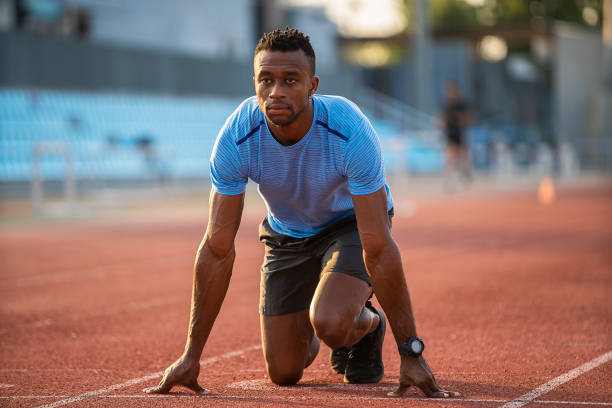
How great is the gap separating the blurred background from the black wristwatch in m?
14.3

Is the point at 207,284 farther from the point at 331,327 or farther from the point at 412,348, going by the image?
the point at 412,348

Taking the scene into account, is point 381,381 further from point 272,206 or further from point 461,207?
point 461,207

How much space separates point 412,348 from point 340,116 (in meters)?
1.15

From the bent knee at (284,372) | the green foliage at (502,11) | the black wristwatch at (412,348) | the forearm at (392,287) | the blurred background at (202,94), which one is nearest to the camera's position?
the black wristwatch at (412,348)

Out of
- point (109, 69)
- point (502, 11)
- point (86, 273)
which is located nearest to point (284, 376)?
point (86, 273)

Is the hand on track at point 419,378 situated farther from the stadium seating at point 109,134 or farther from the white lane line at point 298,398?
the stadium seating at point 109,134

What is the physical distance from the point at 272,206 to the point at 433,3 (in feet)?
288

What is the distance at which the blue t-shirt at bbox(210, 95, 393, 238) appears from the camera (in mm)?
4574

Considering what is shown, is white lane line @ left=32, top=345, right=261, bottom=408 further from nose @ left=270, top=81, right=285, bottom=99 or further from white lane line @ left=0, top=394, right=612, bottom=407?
nose @ left=270, top=81, right=285, bottom=99

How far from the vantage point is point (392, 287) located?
458 cm

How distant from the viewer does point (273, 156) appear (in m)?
4.77

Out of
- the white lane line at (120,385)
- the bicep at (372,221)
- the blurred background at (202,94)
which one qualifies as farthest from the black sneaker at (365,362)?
the blurred background at (202,94)

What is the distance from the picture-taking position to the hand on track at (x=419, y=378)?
4453 millimetres

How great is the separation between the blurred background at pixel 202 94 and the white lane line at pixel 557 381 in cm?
1385
